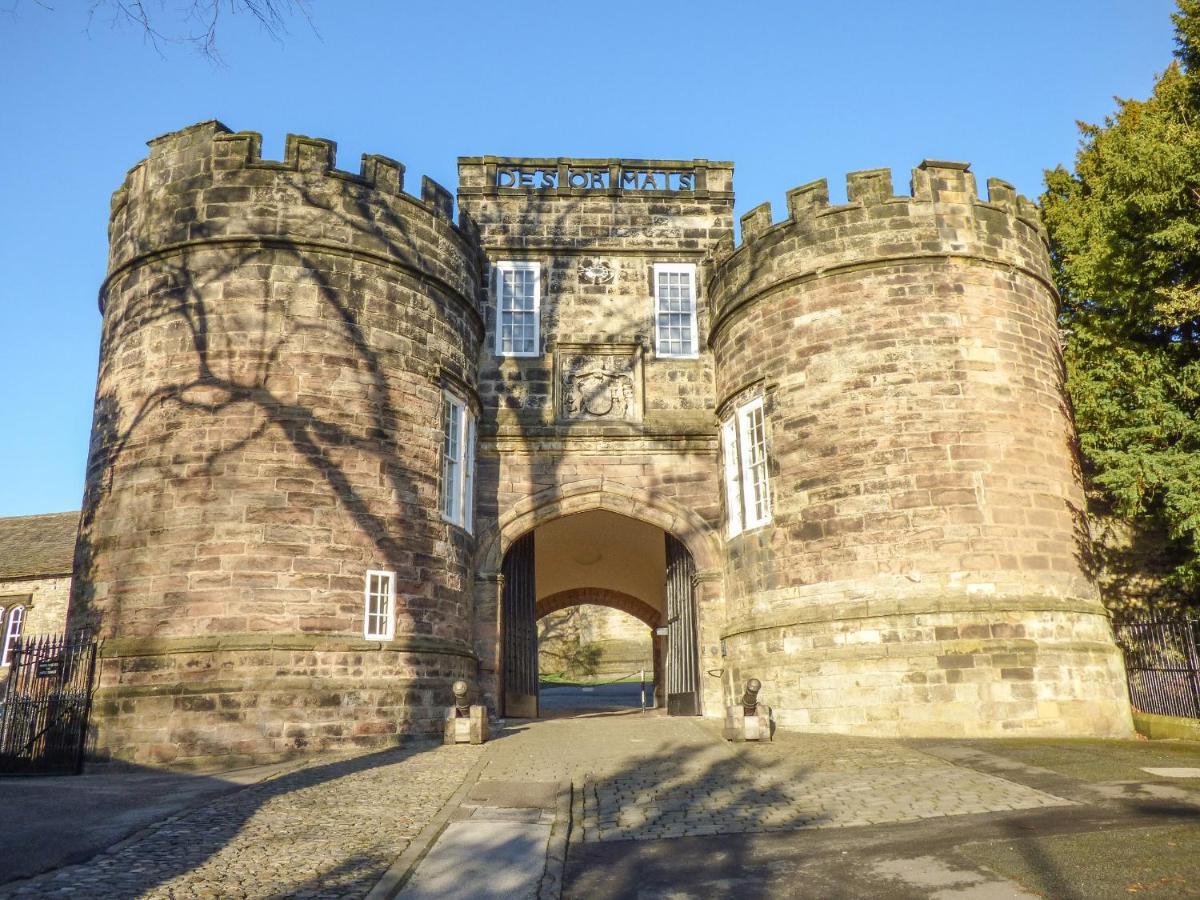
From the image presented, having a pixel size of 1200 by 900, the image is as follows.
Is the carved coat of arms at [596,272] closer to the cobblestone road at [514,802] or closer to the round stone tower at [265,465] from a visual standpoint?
the round stone tower at [265,465]

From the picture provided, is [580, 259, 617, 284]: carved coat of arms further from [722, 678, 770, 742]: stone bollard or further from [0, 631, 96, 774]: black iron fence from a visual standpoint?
[0, 631, 96, 774]: black iron fence

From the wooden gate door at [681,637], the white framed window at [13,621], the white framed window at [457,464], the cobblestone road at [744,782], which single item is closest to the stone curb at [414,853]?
the cobblestone road at [744,782]

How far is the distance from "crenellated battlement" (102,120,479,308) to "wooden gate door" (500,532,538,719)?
5497 mm

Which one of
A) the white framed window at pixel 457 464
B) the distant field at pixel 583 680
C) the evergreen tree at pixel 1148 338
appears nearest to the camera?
the evergreen tree at pixel 1148 338

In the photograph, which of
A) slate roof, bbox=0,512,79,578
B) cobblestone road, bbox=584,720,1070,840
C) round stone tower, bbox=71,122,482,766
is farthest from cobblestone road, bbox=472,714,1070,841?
slate roof, bbox=0,512,79,578

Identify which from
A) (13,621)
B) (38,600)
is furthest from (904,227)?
(13,621)

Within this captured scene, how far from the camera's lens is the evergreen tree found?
1245cm

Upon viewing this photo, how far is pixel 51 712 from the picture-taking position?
11109mm

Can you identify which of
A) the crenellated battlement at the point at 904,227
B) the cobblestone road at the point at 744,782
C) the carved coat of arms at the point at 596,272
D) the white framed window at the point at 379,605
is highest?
the carved coat of arms at the point at 596,272

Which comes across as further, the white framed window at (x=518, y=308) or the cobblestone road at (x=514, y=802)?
the white framed window at (x=518, y=308)

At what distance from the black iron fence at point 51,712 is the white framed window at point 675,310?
34.1 feet

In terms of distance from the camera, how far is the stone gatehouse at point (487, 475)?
11.4 metres

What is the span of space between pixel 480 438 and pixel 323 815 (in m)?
9.20

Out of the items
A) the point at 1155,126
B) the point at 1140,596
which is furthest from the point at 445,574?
the point at 1155,126
